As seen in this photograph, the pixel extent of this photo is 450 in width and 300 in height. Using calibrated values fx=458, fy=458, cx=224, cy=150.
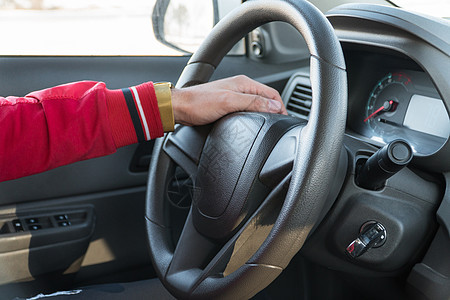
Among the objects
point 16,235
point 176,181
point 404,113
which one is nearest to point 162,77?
point 176,181

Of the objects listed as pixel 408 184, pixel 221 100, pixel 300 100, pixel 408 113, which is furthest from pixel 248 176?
pixel 300 100

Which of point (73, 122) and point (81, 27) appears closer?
point (73, 122)

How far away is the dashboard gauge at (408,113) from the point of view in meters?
0.96

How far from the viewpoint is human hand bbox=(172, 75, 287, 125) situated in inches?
33.5

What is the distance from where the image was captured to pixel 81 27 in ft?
4.68

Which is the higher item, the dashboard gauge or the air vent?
the dashboard gauge

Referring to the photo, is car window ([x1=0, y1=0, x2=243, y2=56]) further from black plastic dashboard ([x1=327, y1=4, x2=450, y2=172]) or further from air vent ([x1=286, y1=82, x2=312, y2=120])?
black plastic dashboard ([x1=327, y1=4, x2=450, y2=172])

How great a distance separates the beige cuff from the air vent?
578 mm

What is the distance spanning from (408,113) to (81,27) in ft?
3.25

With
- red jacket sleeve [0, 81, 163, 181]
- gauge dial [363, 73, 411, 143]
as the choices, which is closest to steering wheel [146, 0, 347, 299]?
red jacket sleeve [0, 81, 163, 181]

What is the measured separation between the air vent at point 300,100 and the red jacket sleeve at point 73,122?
609 millimetres

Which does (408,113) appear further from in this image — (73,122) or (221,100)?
(73,122)

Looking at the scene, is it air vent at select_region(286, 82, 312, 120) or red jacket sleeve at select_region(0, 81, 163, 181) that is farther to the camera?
air vent at select_region(286, 82, 312, 120)

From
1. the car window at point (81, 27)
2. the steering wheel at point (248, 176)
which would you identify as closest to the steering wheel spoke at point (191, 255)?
the steering wheel at point (248, 176)
